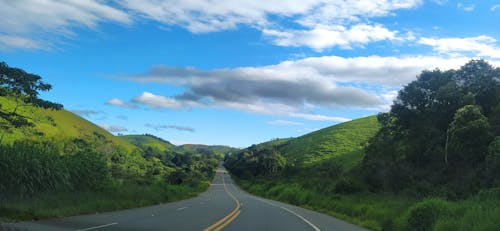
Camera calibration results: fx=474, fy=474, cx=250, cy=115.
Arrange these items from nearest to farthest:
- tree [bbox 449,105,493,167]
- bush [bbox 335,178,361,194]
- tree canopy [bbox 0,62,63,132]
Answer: tree canopy [bbox 0,62,63,132] < bush [bbox 335,178,361,194] < tree [bbox 449,105,493,167]

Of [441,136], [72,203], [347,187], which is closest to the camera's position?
[72,203]

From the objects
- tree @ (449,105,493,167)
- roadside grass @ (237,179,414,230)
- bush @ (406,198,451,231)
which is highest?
tree @ (449,105,493,167)

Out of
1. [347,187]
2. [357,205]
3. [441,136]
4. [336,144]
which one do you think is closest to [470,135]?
[441,136]

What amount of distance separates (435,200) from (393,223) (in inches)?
84.2

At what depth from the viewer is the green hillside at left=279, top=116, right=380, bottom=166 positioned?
103 metres

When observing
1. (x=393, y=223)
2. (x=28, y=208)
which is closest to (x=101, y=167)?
(x=28, y=208)

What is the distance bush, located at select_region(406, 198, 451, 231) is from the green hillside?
226 ft

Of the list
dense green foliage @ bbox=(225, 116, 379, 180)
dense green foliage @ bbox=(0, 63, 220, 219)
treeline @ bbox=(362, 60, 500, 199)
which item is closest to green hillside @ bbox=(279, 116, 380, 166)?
dense green foliage @ bbox=(225, 116, 379, 180)

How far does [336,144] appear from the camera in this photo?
11862 centimetres

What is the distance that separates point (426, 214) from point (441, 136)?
46.5 metres

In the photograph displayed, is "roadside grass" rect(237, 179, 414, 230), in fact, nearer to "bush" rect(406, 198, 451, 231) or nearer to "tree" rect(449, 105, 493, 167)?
"bush" rect(406, 198, 451, 231)

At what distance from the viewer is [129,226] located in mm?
15547

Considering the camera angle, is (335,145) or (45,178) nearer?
(45,178)

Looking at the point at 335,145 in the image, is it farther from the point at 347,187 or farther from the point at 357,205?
the point at 357,205
